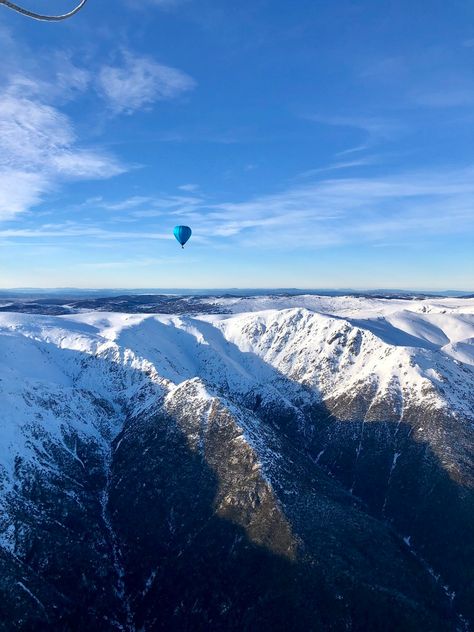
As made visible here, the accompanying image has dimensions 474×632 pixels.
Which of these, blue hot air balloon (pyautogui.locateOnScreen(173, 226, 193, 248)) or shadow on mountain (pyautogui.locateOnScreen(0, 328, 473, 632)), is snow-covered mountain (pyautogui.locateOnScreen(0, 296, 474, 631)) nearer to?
shadow on mountain (pyautogui.locateOnScreen(0, 328, 473, 632))

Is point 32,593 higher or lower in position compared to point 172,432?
lower

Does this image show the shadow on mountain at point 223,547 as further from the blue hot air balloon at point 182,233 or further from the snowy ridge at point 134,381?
the blue hot air balloon at point 182,233

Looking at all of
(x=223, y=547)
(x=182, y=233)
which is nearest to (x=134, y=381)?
(x=182, y=233)

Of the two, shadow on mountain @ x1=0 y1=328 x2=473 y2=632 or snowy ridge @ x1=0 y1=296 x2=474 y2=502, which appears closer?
shadow on mountain @ x1=0 y1=328 x2=473 y2=632

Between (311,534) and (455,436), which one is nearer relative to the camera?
(311,534)

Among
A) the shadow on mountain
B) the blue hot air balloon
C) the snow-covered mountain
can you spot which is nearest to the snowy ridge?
the snow-covered mountain

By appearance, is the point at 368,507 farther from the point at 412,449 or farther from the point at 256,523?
the point at 256,523

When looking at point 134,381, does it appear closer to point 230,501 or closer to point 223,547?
point 230,501

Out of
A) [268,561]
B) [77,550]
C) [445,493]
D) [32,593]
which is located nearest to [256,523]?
[268,561]
